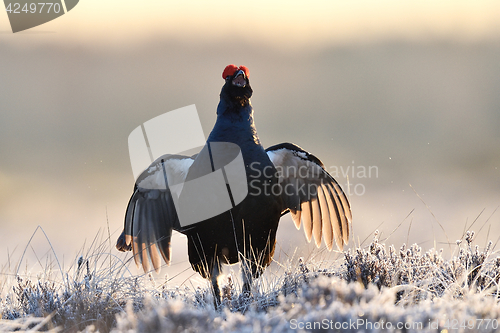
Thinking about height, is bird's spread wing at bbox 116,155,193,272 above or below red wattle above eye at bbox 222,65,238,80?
below

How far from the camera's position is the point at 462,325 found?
1711 millimetres

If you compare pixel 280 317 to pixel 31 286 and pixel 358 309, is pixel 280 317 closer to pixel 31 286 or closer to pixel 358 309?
pixel 358 309

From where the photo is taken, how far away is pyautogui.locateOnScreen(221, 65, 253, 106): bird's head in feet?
13.7

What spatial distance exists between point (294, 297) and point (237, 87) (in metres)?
2.22

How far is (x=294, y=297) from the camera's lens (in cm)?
278

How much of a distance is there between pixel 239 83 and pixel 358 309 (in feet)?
9.41

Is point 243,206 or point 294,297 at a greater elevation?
point 243,206

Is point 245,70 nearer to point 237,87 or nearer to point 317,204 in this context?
point 237,87
